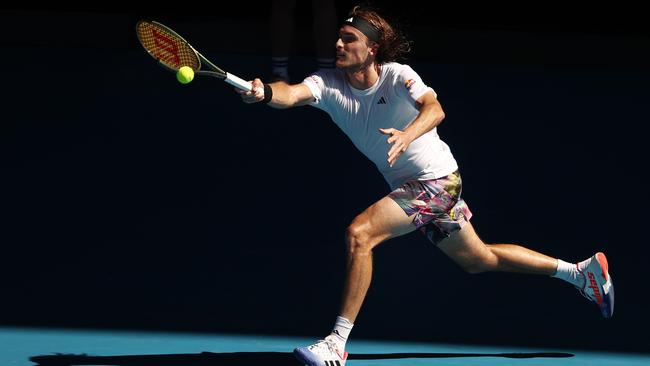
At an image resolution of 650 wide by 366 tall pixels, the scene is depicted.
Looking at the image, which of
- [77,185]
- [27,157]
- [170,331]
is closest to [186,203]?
[77,185]

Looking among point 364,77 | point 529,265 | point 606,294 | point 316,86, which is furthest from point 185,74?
point 606,294

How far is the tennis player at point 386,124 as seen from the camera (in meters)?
5.04

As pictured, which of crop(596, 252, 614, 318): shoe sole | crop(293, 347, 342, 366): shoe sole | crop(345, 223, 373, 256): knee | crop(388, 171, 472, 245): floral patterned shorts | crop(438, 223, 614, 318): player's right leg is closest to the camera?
crop(293, 347, 342, 366): shoe sole

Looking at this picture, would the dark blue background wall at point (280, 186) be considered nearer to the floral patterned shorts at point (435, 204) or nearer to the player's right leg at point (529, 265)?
the player's right leg at point (529, 265)

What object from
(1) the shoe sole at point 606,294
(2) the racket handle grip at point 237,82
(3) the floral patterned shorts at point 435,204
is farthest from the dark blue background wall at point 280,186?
(2) the racket handle grip at point 237,82

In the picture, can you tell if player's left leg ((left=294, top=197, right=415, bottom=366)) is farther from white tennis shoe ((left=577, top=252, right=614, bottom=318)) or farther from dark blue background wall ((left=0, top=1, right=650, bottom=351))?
white tennis shoe ((left=577, top=252, right=614, bottom=318))

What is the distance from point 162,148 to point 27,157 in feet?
2.33

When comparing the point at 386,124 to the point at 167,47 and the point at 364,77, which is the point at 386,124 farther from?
the point at 167,47

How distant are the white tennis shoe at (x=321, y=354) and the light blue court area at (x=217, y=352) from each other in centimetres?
22

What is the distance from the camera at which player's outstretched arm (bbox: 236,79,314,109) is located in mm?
5027

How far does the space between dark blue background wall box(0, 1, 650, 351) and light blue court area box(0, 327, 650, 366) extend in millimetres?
124

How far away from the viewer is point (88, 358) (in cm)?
503

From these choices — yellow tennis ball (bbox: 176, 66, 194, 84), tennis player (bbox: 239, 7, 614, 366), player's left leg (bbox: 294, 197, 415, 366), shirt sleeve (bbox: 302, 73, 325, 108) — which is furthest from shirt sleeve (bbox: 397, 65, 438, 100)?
yellow tennis ball (bbox: 176, 66, 194, 84)

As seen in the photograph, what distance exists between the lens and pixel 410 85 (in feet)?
17.0
